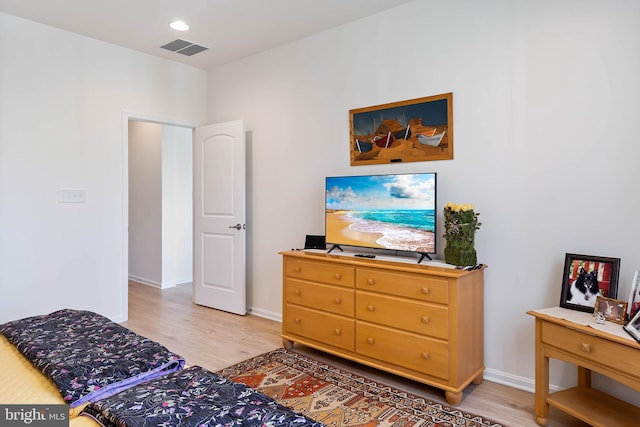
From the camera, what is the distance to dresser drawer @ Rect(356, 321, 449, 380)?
2.42 metres

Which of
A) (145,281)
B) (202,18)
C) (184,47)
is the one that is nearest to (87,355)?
(202,18)

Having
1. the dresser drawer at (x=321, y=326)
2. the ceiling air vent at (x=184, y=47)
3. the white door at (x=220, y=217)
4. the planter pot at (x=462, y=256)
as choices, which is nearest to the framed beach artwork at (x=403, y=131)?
the planter pot at (x=462, y=256)

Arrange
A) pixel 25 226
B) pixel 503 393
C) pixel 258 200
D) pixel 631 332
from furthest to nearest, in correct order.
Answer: pixel 258 200, pixel 25 226, pixel 503 393, pixel 631 332

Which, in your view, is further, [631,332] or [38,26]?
[38,26]

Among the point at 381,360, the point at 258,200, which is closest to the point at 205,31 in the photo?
the point at 258,200

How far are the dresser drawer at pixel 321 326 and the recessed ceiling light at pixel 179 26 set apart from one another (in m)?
2.57

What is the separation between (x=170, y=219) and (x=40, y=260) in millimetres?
2209

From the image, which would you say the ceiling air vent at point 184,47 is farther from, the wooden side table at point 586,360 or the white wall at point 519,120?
the wooden side table at point 586,360

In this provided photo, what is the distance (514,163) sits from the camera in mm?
2627

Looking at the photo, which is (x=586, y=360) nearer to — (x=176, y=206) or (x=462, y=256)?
(x=462, y=256)

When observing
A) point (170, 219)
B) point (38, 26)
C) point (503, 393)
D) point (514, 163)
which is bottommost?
point (503, 393)

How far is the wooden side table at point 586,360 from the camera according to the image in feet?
5.87

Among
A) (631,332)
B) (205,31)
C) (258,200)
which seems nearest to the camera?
(631,332)

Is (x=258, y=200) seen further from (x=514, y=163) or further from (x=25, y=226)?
(x=514, y=163)
